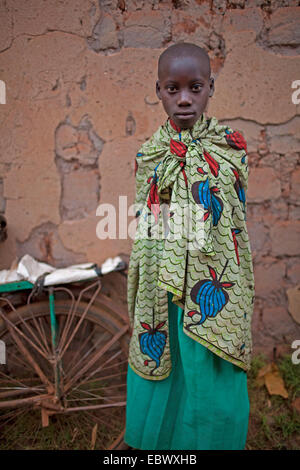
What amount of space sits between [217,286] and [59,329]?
111 cm

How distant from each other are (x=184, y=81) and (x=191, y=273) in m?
0.64

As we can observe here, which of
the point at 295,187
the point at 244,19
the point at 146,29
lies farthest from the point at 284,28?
the point at 295,187

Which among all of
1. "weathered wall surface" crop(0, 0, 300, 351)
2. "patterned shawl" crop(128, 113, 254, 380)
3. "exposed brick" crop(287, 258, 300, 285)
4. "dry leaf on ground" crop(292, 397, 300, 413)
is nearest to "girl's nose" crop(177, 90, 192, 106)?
"patterned shawl" crop(128, 113, 254, 380)

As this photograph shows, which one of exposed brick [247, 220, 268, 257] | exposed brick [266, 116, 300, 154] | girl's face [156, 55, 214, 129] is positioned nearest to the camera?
girl's face [156, 55, 214, 129]

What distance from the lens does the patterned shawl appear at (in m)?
1.24

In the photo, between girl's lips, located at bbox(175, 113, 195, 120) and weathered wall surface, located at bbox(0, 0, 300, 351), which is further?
weathered wall surface, located at bbox(0, 0, 300, 351)

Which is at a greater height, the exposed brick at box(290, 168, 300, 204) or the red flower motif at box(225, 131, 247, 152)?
the red flower motif at box(225, 131, 247, 152)

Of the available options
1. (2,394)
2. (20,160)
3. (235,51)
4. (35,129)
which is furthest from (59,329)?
(235,51)

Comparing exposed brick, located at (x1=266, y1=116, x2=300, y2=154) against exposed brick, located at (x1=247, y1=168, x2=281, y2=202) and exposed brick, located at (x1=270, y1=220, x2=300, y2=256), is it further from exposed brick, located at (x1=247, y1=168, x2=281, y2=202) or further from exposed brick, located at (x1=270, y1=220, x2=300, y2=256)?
exposed brick, located at (x1=270, y1=220, x2=300, y2=256)

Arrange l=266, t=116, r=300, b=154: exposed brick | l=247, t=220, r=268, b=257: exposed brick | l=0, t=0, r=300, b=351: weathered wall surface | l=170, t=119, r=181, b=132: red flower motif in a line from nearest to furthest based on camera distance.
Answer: l=170, t=119, r=181, b=132: red flower motif, l=0, t=0, r=300, b=351: weathered wall surface, l=266, t=116, r=300, b=154: exposed brick, l=247, t=220, r=268, b=257: exposed brick

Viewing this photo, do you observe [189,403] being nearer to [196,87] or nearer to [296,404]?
[296,404]

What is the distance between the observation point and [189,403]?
138 centimetres

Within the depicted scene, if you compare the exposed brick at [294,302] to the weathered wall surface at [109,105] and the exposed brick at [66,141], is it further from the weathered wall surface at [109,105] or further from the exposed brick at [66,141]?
the exposed brick at [66,141]

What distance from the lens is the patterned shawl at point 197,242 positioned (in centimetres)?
124
